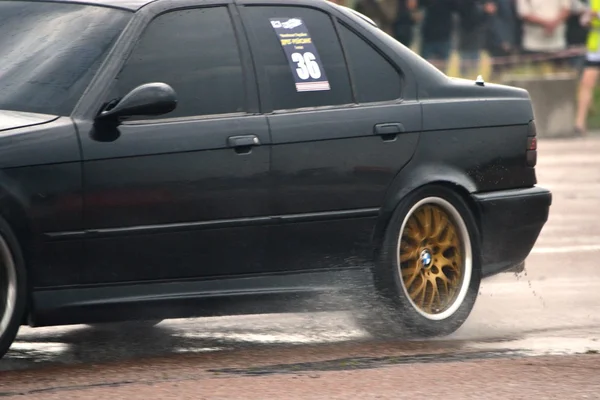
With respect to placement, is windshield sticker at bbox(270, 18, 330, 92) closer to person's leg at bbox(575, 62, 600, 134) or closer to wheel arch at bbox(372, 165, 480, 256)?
wheel arch at bbox(372, 165, 480, 256)

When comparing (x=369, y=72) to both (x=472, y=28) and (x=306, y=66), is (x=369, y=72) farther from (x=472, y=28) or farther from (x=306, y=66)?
(x=472, y=28)

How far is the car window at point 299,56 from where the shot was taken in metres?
8.03

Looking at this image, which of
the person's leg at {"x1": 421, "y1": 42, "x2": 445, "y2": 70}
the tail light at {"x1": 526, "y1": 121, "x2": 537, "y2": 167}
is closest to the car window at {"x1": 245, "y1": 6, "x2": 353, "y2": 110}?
the tail light at {"x1": 526, "y1": 121, "x2": 537, "y2": 167}

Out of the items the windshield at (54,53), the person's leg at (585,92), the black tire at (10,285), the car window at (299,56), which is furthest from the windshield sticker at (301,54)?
the person's leg at (585,92)

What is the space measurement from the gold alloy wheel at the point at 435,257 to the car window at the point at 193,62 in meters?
1.13

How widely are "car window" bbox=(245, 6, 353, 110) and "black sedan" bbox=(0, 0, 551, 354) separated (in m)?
0.01

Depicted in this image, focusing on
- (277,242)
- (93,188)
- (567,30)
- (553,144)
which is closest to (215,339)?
(277,242)

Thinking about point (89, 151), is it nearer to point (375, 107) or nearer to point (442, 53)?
point (375, 107)

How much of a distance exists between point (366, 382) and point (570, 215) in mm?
7145

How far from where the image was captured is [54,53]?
756cm

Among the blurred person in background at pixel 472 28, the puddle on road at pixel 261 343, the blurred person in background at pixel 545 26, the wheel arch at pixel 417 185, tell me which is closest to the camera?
the puddle on road at pixel 261 343

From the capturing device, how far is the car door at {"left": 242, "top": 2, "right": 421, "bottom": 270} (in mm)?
7891

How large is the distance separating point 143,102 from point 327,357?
4.62 ft

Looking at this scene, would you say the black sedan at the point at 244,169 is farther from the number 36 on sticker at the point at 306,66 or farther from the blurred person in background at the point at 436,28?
the blurred person in background at the point at 436,28
